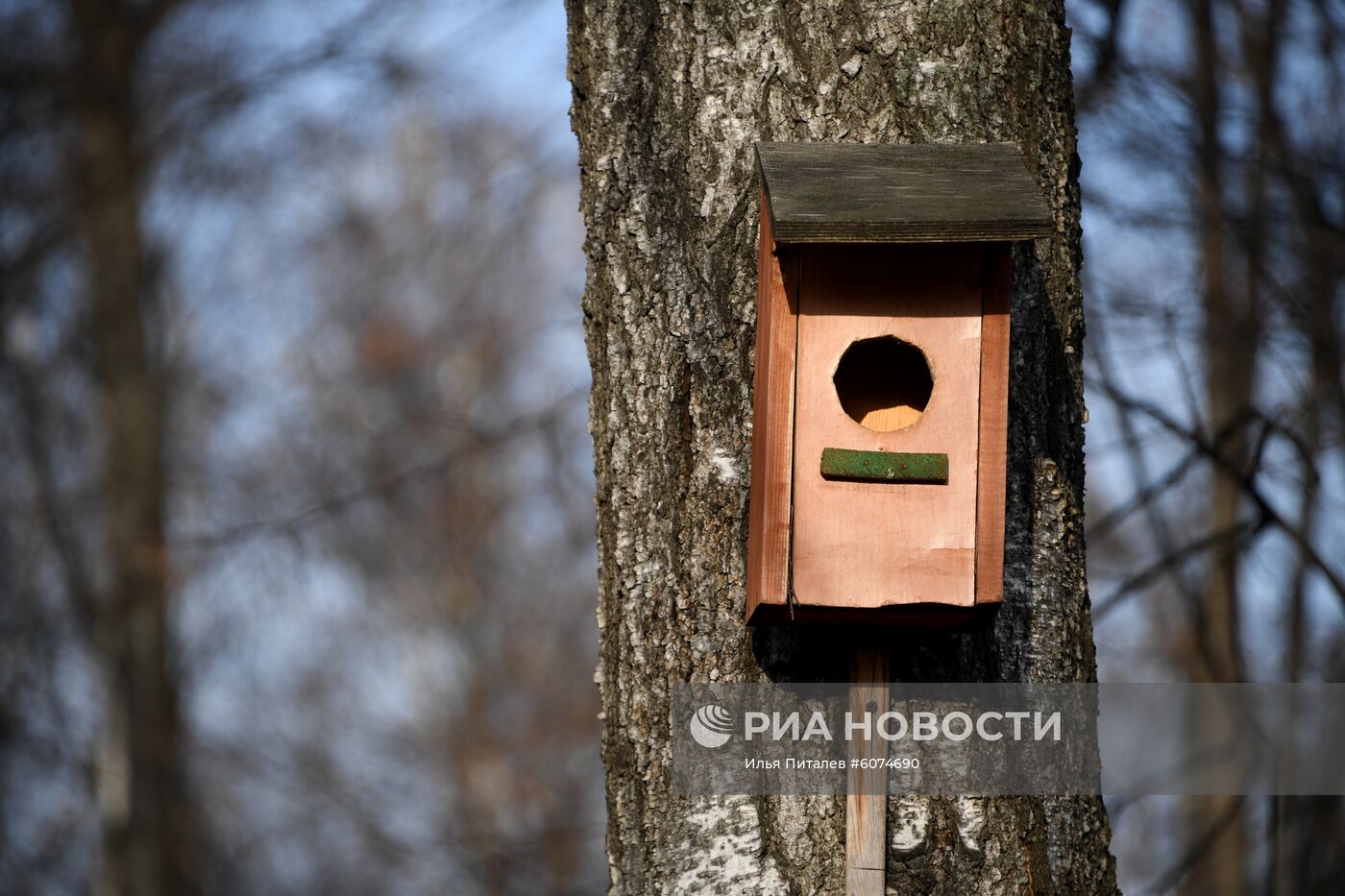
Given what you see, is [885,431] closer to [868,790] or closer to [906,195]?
[906,195]

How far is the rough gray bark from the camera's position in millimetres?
1944

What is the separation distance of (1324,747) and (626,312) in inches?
156

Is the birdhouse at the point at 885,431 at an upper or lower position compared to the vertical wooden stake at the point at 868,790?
upper

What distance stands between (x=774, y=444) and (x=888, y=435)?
0.16 metres

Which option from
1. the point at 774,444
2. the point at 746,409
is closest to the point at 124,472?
the point at 746,409

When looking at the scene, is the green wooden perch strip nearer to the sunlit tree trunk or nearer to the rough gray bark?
the rough gray bark

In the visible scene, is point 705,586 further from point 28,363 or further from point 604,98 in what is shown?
point 28,363

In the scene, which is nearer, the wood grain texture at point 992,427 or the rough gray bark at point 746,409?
the wood grain texture at point 992,427

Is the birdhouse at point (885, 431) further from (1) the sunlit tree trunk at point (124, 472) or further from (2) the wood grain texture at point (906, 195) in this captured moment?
(1) the sunlit tree trunk at point (124, 472)

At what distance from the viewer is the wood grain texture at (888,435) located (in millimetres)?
1811

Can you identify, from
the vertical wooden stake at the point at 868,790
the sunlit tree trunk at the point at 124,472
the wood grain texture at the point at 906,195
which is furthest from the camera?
the sunlit tree trunk at the point at 124,472

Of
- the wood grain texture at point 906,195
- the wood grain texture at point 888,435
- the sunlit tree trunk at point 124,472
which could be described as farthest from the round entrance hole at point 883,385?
the sunlit tree trunk at point 124,472

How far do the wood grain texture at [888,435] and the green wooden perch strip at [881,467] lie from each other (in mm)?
12

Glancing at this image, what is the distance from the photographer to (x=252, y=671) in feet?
33.3
